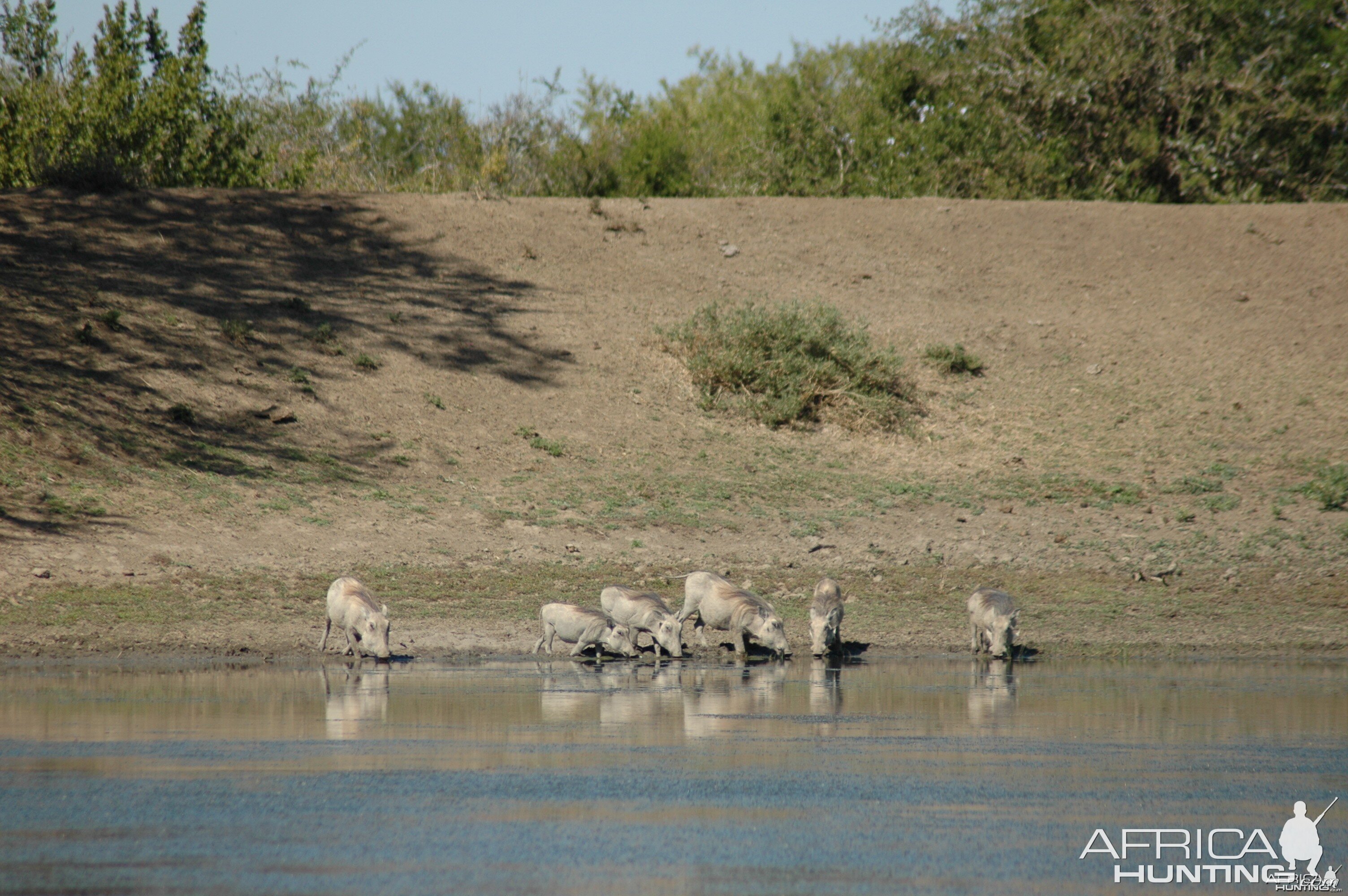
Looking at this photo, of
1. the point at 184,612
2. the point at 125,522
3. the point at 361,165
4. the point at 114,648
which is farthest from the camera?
the point at 361,165

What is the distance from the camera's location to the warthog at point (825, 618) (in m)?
13.0

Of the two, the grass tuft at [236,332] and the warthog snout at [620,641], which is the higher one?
the grass tuft at [236,332]

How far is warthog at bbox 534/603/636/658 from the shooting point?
12852mm

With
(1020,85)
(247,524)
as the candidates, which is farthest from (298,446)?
(1020,85)

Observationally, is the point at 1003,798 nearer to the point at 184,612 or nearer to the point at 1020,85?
the point at 184,612

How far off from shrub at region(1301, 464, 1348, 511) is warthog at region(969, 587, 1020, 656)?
7680 millimetres

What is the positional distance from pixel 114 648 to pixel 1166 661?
10068 millimetres

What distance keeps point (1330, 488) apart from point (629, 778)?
1473 centimetres

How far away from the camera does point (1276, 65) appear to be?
32.9 m

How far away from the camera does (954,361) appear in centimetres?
2556

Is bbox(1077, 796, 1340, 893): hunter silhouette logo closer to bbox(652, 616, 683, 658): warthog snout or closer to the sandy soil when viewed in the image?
bbox(652, 616, 683, 658): warthog snout

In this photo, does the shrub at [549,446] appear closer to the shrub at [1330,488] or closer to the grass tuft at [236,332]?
the grass tuft at [236,332]

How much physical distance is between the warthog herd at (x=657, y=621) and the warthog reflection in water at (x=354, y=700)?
623 millimetres

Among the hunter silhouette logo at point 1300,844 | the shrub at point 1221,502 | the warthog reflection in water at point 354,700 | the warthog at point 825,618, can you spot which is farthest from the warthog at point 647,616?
the shrub at point 1221,502
